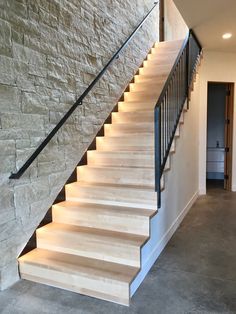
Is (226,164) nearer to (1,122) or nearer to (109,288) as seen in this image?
(109,288)

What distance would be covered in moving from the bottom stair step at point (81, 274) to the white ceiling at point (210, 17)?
3081mm

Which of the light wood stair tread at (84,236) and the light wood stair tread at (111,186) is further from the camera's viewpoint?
the light wood stair tread at (111,186)

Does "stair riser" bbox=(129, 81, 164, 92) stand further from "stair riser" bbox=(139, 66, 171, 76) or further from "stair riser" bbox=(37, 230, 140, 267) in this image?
"stair riser" bbox=(37, 230, 140, 267)

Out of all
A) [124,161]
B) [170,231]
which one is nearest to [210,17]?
[124,161]

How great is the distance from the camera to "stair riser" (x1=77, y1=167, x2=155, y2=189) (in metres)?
3.00

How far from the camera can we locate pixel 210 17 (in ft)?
11.7

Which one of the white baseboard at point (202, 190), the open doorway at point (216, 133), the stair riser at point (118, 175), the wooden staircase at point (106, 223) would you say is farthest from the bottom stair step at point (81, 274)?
the open doorway at point (216, 133)

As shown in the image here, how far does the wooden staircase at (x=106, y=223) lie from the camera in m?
2.18

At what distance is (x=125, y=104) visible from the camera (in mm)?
4262

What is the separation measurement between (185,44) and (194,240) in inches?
104

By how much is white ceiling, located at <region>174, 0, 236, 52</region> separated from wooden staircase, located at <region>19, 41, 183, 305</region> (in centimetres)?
137

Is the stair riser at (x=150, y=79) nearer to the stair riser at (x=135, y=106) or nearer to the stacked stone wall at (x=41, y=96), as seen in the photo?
the stair riser at (x=135, y=106)

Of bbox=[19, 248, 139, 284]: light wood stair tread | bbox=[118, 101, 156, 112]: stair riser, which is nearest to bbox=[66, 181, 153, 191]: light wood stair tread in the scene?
bbox=[19, 248, 139, 284]: light wood stair tread

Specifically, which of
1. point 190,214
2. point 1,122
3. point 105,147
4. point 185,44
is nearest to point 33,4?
point 1,122
